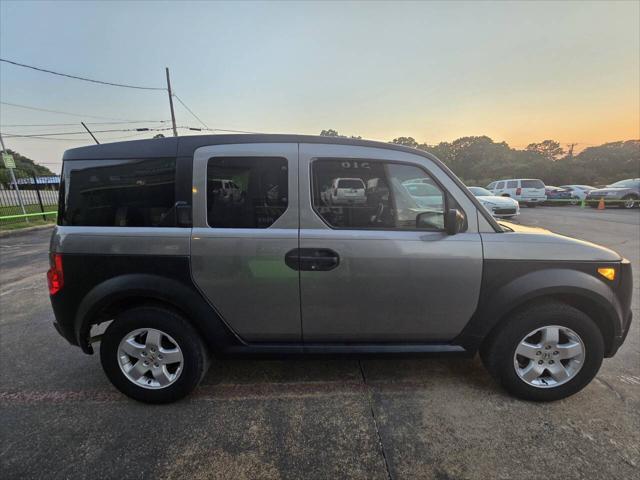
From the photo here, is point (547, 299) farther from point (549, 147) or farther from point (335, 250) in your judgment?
point (549, 147)

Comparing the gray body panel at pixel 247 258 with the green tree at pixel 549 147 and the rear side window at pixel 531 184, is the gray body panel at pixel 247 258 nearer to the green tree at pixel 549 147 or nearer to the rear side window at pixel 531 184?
the rear side window at pixel 531 184

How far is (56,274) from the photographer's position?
2.33 metres

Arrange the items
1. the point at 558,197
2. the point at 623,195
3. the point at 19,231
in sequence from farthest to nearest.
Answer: the point at 558,197
the point at 623,195
the point at 19,231

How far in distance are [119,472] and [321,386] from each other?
1.38 m

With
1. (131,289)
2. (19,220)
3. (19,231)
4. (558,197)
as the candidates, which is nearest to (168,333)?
(131,289)

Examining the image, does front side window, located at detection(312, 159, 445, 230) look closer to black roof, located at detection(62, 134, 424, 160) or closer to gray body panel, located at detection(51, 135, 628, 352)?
gray body panel, located at detection(51, 135, 628, 352)

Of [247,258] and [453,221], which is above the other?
[453,221]

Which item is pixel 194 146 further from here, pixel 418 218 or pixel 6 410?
pixel 6 410

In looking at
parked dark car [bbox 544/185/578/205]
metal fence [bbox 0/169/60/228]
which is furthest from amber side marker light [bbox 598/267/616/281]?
parked dark car [bbox 544/185/578/205]

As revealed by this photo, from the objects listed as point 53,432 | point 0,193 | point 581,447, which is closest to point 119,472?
point 53,432

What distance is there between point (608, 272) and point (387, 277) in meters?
1.58

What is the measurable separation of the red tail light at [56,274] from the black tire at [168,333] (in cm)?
47

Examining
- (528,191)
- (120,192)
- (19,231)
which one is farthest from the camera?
(528,191)

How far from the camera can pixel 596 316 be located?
2375 millimetres
